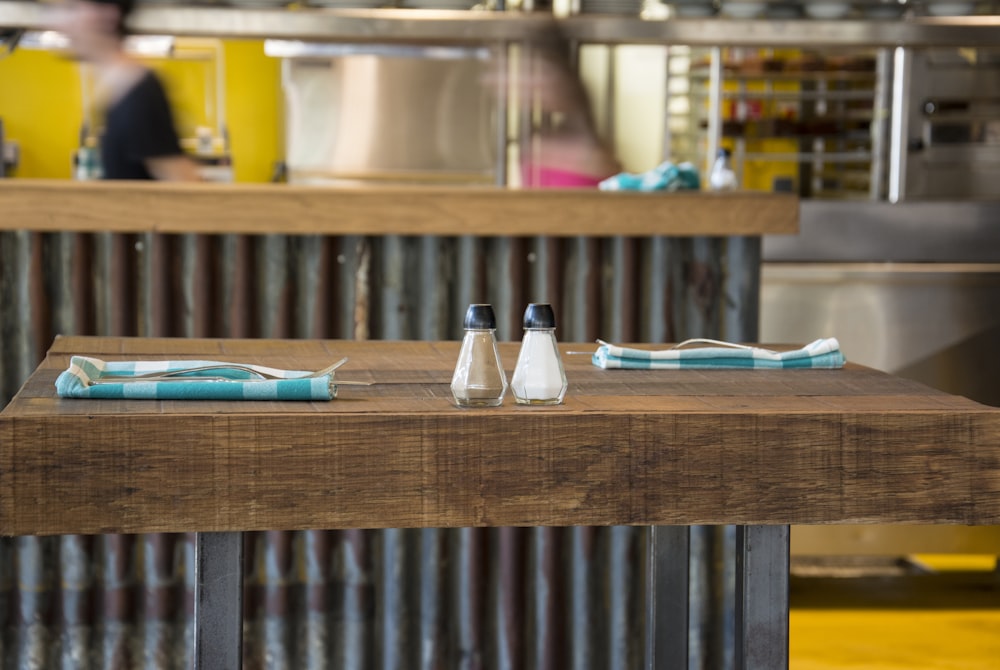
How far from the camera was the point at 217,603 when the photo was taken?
1.47m

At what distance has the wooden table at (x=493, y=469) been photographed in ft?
4.48

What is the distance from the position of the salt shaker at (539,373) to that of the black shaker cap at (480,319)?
48 mm

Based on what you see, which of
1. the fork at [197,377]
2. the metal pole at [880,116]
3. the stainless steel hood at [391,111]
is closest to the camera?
the fork at [197,377]

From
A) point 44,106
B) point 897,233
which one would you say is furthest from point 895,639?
point 44,106

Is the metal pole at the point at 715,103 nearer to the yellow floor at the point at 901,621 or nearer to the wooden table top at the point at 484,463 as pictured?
the yellow floor at the point at 901,621

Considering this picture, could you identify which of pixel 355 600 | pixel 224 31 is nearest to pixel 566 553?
pixel 355 600

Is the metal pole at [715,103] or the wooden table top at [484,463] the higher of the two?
the metal pole at [715,103]

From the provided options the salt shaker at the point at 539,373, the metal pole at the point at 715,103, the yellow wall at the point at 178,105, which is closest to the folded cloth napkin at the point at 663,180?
the salt shaker at the point at 539,373

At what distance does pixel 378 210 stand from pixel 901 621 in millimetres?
2225

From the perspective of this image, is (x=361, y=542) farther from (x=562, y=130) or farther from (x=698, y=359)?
(x=562, y=130)

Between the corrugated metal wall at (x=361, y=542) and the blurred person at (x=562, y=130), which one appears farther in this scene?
the blurred person at (x=562, y=130)

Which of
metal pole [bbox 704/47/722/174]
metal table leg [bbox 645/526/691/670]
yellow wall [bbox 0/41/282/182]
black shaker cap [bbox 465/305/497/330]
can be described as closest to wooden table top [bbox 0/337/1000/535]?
black shaker cap [bbox 465/305/497/330]

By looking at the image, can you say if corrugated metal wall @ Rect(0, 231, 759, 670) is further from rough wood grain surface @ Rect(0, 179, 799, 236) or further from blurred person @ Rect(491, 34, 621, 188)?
blurred person @ Rect(491, 34, 621, 188)

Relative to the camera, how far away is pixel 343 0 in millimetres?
3869
